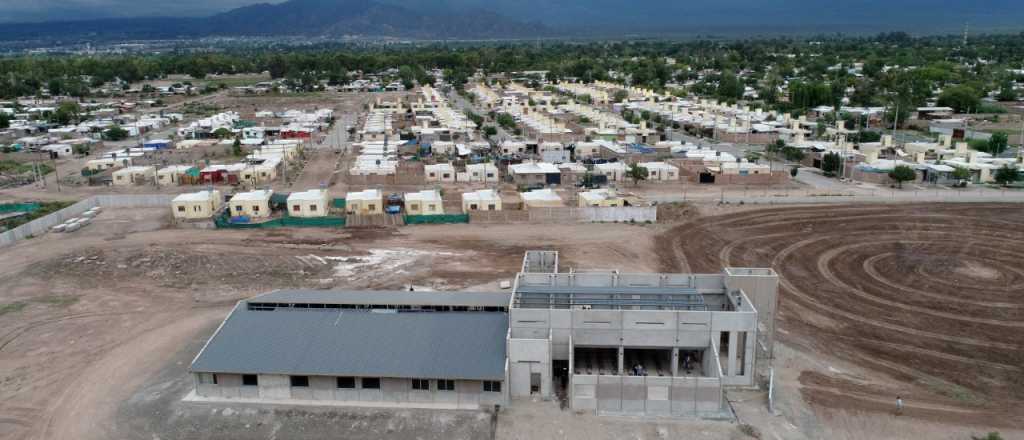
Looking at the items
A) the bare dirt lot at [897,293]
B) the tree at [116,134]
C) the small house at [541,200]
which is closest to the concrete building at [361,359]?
the bare dirt lot at [897,293]

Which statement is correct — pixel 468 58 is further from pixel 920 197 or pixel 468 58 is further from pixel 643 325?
pixel 643 325

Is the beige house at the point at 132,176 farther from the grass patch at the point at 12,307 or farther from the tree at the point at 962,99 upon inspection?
the tree at the point at 962,99

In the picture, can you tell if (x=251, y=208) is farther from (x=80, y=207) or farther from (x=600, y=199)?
(x=600, y=199)

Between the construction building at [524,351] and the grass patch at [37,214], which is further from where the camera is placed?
the grass patch at [37,214]

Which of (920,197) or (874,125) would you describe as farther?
(874,125)

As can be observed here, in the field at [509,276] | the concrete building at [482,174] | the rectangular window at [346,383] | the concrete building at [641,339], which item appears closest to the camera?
the field at [509,276]

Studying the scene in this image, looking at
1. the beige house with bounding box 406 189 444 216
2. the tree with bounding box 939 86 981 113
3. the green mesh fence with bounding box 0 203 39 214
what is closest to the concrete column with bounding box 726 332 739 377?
the beige house with bounding box 406 189 444 216

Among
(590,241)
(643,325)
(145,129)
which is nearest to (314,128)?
(145,129)
